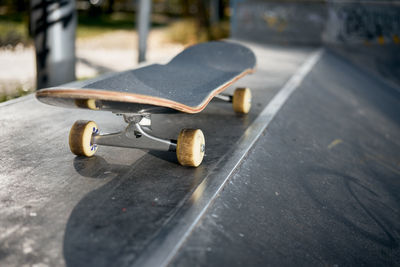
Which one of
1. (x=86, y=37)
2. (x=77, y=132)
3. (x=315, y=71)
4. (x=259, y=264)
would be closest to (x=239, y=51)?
(x=77, y=132)

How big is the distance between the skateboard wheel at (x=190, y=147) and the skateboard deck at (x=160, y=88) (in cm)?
19

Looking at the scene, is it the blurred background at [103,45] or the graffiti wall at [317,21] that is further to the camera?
the graffiti wall at [317,21]

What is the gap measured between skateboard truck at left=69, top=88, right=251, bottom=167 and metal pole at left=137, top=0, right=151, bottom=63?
5448mm

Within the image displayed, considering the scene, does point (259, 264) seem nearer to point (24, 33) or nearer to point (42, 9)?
point (42, 9)

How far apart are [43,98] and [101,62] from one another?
7899 millimetres

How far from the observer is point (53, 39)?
526 centimetres

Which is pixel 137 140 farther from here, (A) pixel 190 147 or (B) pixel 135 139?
(A) pixel 190 147

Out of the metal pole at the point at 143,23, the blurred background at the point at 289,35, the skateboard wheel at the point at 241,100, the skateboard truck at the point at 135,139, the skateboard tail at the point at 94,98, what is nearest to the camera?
the skateboard tail at the point at 94,98

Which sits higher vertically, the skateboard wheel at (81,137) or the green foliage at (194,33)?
the skateboard wheel at (81,137)

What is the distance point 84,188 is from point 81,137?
47cm

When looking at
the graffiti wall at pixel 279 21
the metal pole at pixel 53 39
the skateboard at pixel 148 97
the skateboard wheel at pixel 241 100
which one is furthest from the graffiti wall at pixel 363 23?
the skateboard at pixel 148 97

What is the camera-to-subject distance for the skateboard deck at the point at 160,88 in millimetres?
2082

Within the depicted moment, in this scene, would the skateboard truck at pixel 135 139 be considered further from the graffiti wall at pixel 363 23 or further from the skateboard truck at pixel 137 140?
the graffiti wall at pixel 363 23

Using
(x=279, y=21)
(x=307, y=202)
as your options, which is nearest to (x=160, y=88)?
(x=307, y=202)
